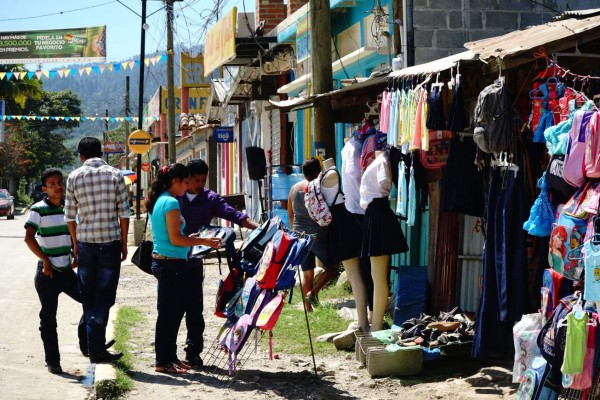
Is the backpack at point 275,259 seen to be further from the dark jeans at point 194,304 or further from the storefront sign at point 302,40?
the storefront sign at point 302,40

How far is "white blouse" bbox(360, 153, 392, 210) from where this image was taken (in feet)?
31.9

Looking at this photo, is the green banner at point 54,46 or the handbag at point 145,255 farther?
the green banner at point 54,46

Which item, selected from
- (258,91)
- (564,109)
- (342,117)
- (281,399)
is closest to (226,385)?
(281,399)

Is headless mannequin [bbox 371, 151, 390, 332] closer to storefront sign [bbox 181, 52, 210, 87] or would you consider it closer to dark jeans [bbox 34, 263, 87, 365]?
dark jeans [bbox 34, 263, 87, 365]

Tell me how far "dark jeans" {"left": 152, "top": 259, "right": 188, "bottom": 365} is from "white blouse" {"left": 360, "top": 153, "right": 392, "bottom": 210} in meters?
1.86

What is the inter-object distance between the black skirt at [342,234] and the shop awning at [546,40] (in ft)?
11.4

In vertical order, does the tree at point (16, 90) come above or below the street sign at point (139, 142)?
above

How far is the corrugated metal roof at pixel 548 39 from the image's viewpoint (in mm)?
7180

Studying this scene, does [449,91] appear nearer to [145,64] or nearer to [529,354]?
[529,354]

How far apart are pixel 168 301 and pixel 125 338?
2266 millimetres

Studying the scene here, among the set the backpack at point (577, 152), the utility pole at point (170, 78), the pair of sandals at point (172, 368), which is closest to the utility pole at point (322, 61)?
the pair of sandals at point (172, 368)

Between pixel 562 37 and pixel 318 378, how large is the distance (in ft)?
11.4

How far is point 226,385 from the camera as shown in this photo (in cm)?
862

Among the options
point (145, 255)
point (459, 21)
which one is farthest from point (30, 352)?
point (459, 21)
